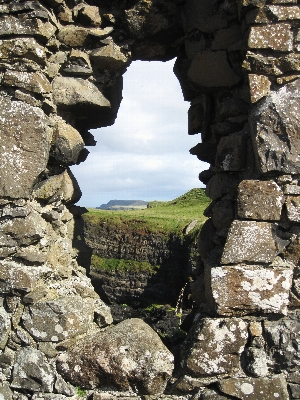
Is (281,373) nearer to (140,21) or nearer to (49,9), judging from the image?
(140,21)

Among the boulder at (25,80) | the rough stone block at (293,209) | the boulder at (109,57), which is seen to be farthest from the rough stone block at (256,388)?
the boulder at (109,57)

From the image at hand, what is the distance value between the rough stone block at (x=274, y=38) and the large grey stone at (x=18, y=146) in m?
1.49

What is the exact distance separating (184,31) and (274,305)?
2.13 metres

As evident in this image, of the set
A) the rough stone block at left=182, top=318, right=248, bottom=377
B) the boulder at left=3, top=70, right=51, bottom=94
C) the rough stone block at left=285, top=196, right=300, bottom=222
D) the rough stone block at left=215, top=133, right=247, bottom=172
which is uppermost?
the boulder at left=3, top=70, right=51, bottom=94

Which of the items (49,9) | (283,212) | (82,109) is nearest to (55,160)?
(82,109)

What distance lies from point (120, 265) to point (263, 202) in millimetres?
10968

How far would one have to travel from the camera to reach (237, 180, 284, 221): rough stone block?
2.64m

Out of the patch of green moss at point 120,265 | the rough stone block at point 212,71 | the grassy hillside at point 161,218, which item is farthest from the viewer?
the patch of green moss at point 120,265

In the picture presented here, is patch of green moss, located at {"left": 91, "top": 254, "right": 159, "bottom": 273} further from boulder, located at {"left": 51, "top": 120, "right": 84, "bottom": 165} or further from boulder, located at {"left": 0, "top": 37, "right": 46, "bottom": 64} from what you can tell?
boulder, located at {"left": 0, "top": 37, "right": 46, "bottom": 64}

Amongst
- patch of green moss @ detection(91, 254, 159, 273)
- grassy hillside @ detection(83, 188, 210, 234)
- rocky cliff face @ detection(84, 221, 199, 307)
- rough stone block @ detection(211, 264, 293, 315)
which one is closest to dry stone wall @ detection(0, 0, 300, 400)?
rough stone block @ detection(211, 264, 293, 315)

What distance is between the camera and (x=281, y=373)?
266 centimetres

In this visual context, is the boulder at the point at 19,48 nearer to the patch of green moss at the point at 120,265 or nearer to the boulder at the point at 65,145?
the boulder at the point at 65,145

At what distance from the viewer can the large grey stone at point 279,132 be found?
2623mm

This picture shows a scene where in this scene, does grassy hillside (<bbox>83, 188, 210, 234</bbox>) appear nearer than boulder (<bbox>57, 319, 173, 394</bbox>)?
No
